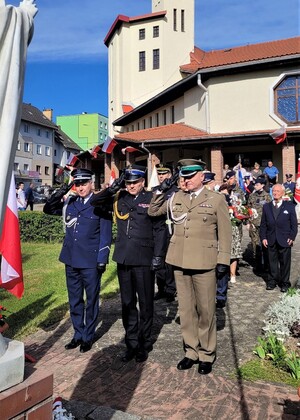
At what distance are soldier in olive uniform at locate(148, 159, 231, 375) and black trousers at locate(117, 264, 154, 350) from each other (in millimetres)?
385

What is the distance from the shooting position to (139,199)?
4.78 metres

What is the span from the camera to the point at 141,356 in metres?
4.47

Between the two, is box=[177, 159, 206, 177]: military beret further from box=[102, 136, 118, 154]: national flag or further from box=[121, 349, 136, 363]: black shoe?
box=[102, 136, 118, 154]: national flag

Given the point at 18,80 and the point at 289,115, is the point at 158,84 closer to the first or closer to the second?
the point at 289,115

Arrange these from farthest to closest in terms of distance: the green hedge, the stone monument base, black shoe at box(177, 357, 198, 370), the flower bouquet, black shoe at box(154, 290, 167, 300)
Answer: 1. the green hedge
2. the flower bouquet
3. black shoe at box(154, 290, 167, 300)
4. black shoe at box(177, 357, 198, 370)
5. the stone monument base

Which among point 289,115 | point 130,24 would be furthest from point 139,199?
point 130,24

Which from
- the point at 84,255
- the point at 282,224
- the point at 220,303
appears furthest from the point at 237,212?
the point at 84,255

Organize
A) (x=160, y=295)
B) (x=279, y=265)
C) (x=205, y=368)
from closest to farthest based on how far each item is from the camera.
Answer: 1. (x=205, y=368)
2. (x=160, y=295)
3. (x=279, y=265)

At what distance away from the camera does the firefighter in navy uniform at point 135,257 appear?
457 centimetres

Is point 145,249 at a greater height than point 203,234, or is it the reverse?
point 203,234

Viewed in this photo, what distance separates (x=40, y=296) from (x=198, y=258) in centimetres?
419

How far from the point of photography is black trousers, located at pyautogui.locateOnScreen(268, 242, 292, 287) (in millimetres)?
7520

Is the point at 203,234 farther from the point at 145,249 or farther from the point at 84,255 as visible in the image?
the point at 84,255

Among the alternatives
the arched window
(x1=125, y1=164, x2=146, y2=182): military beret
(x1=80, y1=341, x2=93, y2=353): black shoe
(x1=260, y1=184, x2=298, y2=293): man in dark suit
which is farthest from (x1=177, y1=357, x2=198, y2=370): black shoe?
the arched window
